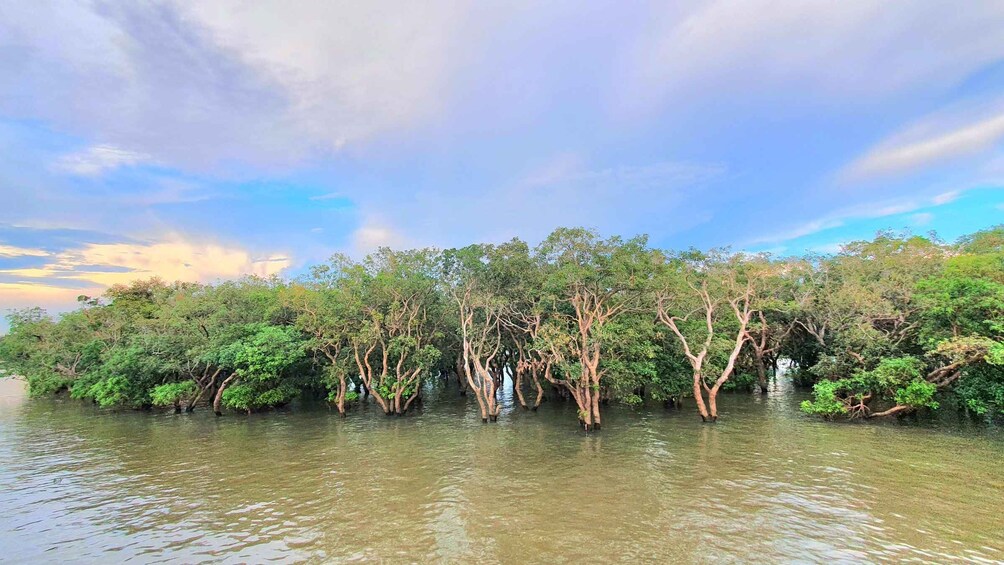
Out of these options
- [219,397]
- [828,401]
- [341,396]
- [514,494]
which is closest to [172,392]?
[219,397]

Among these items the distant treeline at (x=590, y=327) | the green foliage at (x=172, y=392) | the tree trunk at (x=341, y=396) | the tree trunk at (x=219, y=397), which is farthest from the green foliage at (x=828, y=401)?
the green foliage at (x=172, y=392)

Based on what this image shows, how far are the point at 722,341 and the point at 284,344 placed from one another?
26334mm

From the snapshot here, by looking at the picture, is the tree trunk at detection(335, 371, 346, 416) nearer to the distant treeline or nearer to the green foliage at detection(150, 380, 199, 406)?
the distant treeline

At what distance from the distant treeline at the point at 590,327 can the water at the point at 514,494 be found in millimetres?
3174

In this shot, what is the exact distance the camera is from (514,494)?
47.9 feet

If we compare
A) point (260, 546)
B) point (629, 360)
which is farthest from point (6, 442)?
point (629, 360)

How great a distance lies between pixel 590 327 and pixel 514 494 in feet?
36.8

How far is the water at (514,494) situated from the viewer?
434 inches

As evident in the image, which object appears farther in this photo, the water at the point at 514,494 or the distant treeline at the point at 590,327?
the distant treeline at the point at 590,327

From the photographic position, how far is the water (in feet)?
36.1

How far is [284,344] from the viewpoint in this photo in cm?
2931

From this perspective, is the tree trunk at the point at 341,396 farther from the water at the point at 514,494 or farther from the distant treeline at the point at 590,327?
the water at the point at 514,494

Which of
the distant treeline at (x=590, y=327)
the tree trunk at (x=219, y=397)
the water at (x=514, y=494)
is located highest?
the distant treeline at (x=590, y=327)

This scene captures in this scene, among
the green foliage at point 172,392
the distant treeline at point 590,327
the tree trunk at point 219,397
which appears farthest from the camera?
the tree trunk at point 219,397
